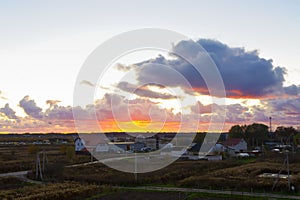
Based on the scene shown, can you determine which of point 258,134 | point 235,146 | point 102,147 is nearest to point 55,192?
point 102,147

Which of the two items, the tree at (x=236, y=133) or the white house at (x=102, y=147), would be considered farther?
the tree at (x=236, y=133)

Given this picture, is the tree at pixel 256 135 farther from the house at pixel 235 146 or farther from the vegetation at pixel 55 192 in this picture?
the vegetation at pixel 55 192

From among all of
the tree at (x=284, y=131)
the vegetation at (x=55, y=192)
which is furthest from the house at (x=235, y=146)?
the vegetation at (x=55, y=192)

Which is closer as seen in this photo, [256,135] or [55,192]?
[55,192]

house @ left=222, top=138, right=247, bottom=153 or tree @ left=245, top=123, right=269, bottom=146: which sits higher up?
tree @ left=245, top=123, right=269, bottom=146

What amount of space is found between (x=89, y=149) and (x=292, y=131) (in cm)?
5464

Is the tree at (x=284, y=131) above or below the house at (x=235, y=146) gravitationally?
above

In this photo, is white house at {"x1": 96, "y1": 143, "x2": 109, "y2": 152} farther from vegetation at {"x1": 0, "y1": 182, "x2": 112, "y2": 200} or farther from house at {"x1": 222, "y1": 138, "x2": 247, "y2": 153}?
vegetation at {"x1": 0, "y1": 182, "x2": 112, "y2": 200}

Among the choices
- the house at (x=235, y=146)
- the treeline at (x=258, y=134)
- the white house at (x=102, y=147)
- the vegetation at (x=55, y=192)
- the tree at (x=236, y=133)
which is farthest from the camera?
the tree at (x=236, y=133)

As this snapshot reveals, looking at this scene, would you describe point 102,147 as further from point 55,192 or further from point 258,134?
point 55,192

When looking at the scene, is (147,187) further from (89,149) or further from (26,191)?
(89,149)

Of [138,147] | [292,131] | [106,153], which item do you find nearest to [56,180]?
[106,153]

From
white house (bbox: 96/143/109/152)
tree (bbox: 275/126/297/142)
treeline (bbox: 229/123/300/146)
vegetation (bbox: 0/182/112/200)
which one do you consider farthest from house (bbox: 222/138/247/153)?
vegetation (bbox: 0/182/112/200)

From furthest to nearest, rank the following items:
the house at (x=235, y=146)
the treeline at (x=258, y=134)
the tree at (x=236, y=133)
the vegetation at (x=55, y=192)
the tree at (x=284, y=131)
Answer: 1. the tree at (x=284, y=131)
2. the tree at (x=236, y=133)
3. the treeline at (x=258, y=134)
4. the house at (x=235, y=146)
5. the vegetation at (x=55, y=192)
